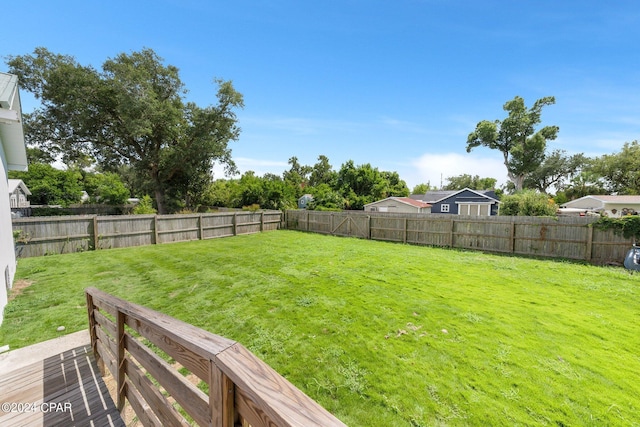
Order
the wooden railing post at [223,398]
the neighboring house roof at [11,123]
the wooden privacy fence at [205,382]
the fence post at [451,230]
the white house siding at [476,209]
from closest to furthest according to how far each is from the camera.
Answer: the wooden privacy fence at [205,382] → the wooden railing post at [223,398] → the neighboring house roof at [11,123] → the fence post at [451,230] → the white house siding at [476,209]

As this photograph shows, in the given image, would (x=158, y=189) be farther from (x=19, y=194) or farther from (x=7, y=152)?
(x=7, y=152)

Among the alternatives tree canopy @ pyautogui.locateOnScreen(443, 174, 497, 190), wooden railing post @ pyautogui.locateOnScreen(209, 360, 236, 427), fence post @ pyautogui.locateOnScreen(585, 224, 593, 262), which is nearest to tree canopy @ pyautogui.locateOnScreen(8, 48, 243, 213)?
wooden railing post @ pyautogui.locateOnScreen(209, 360, 236, 427)

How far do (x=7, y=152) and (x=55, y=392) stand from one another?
7386 mm

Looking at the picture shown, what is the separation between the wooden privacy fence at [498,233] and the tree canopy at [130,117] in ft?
37.3

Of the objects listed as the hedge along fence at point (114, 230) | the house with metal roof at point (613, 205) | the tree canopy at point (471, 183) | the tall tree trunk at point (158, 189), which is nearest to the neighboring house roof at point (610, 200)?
the house with metal roof at point (613, 205)

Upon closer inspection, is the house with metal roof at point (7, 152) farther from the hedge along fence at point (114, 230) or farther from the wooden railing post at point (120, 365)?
the wooden railing post at point (120, 365)

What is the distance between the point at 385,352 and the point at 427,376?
0.55m

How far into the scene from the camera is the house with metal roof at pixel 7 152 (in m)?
4.15

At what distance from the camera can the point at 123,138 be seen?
18422mm

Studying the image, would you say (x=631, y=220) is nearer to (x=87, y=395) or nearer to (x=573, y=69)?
(x=573, y=69)

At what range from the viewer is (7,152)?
246 inches

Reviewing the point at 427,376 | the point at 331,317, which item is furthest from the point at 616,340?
the point at 331,317

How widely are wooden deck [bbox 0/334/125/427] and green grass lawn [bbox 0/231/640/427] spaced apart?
41.0 inches

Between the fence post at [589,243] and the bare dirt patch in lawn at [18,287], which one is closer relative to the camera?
the bare dirt patch in lawn at [18,287]
